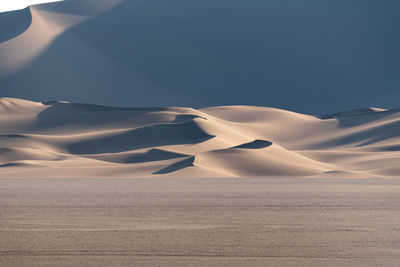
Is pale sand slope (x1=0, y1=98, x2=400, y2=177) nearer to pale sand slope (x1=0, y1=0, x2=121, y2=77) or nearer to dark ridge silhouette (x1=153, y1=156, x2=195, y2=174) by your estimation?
dark ridge silhouette (x1=153, y1=156, x2=195, y2=174)

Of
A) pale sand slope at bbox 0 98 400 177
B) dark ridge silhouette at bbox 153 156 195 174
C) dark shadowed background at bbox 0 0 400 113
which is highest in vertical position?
dark shadowed background at bbox 0 0 400 113

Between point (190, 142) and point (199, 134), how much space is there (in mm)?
2329

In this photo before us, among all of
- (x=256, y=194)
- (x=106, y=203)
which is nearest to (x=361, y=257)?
(x=106, y=203)

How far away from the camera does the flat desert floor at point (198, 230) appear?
11.3 m

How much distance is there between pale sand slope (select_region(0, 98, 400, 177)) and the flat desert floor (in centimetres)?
2070

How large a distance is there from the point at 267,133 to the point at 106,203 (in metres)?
58.4

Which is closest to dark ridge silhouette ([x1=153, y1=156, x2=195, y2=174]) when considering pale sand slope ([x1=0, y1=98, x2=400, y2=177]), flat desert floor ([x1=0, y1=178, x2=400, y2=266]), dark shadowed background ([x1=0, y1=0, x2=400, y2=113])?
pale sand slope ([x1=0, y1=98, x2=400, y2=177])

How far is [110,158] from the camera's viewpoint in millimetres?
57406

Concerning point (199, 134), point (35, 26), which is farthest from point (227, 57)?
point (199, 134)

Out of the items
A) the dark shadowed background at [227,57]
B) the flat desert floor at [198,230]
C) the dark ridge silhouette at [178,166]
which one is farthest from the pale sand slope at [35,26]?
the flat desert floor at [198,230]

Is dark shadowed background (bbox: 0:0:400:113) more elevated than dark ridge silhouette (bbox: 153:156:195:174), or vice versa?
dark shadowed background (bbox: 0:0:400:113)

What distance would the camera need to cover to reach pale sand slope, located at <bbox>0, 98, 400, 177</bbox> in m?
47.2

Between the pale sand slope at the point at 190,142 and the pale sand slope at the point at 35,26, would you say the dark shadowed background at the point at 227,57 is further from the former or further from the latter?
the pale sand slope at the point at 190,142

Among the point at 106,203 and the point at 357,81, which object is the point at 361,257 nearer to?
the point at 106,203
